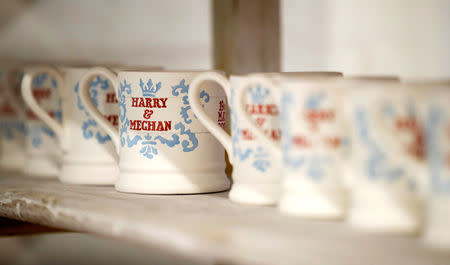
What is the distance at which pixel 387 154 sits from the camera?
2.17 ft

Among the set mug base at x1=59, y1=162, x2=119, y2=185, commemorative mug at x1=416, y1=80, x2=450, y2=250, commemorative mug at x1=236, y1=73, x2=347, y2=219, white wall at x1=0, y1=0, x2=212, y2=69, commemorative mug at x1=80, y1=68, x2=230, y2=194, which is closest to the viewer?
commemorative mug at x1=416, y1=80, x2=450, y2=250

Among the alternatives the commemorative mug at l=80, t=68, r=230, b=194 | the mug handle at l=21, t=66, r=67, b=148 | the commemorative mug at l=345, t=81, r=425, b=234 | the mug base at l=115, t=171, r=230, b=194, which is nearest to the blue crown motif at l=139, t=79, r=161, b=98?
the commemorative mug at l=80, t=68, r=230, b=194

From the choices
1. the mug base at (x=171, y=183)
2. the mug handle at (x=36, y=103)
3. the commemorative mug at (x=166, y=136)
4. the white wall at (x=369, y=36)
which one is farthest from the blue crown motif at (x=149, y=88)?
the white wall at (x=369, y=36)

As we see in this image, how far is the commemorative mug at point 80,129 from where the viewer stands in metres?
1.04

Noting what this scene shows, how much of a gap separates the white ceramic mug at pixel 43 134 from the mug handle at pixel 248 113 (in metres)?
0.39

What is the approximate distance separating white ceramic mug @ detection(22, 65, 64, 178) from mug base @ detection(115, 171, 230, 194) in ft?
0.76

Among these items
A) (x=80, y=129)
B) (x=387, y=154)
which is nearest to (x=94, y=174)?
(x=80, y=129)

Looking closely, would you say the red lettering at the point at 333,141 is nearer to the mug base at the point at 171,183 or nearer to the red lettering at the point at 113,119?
the mug base at the point at 171,183

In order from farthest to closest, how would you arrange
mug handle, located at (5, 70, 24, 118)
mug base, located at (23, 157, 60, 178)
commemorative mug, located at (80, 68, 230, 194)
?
mug handle, located at (5, 70, 24, 118) → mug base, located at (23, 157, 60, 178) → commemorative mug, located at (80, 68, 230, 194)

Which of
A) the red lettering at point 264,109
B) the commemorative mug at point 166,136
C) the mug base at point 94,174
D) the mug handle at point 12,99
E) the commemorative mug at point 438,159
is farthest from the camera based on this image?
the mug handle at point 12,99

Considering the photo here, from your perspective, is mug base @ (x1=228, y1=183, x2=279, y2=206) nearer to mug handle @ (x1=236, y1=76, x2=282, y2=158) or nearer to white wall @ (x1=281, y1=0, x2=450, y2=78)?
mug handle @ (x1=236, y1=76, x2=282, y2=158)

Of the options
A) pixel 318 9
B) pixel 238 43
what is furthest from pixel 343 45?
pixel 238 43

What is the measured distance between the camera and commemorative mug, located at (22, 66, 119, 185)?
3.42ft

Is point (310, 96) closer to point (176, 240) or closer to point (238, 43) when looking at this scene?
point (176, 240)
